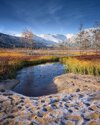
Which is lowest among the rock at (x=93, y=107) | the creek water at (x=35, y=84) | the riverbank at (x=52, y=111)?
the creek water at (x=35, y=84)

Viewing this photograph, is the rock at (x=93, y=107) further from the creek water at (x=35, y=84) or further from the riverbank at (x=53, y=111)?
the creek water at (x=35, y=84)

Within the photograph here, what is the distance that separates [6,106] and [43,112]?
2743 millimetres

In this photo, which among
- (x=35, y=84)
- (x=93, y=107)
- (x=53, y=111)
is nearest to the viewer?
(x=53, y=111)

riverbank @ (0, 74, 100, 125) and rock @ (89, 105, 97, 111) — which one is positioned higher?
rock @ (89, 105, 97, 111)

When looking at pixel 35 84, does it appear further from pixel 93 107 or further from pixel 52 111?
pixel 93 107

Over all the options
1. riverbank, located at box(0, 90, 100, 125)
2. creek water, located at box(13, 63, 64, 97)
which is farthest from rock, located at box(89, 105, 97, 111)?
creek water, located at box(13, 63, 64, 97)

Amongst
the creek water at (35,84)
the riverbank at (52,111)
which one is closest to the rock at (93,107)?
the riverbank at (52,111)

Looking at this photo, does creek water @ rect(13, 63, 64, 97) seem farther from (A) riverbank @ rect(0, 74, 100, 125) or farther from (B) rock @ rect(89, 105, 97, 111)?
(B) rock @ rect(89, 105, 97, 111)

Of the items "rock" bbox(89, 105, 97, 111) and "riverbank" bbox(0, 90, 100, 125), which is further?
"rock" bbox(89, 105, 97, 111)

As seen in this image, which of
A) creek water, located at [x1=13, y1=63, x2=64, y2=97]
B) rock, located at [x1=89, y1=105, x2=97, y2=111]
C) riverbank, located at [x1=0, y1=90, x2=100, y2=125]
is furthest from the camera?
creek water, located at [x1=13, y1=63, x2=64, y2=97]

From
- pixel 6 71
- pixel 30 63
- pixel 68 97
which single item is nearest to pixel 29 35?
pixel 30 63

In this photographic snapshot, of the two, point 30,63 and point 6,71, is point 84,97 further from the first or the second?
point 30,63

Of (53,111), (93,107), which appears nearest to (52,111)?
(53,111)

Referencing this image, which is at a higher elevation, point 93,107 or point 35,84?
point 93,107
